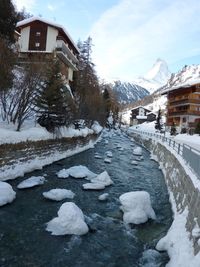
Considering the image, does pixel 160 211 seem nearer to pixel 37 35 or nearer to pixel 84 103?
pixel 84 103

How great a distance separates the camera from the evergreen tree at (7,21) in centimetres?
2678

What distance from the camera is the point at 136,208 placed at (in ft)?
42.6

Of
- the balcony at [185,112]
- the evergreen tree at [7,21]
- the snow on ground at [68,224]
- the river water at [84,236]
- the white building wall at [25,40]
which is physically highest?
the white building wall at [25,40]

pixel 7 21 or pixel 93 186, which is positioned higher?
pixel 7 21

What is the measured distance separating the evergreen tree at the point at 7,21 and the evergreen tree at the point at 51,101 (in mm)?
5625

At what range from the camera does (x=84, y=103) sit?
4281 cm

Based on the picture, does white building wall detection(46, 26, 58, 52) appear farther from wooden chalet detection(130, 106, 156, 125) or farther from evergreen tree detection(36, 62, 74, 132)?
wooden chalet detection(130, 106, 156, 125)

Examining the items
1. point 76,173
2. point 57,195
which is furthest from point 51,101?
point 57,195

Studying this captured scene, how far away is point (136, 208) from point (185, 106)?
213 ft

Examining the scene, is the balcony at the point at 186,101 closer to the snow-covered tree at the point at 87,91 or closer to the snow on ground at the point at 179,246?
the snow-covered tree at the point at 87,91

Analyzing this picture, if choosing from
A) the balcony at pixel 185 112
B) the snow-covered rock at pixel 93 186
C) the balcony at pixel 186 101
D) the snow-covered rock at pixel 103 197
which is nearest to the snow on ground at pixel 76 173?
the snow-covered rock at pixel 93 186

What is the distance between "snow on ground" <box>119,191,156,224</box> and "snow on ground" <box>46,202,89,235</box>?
228 centimetres

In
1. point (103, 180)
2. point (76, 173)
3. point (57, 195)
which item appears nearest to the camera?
point (57, 195)

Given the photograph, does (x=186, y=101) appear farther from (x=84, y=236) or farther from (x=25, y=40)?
(x=84, y=236)
